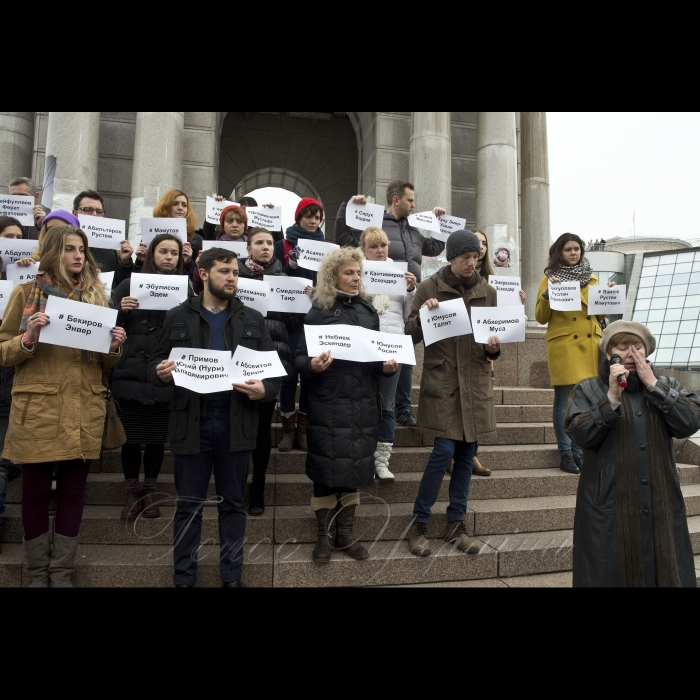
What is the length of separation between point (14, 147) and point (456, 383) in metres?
9.35

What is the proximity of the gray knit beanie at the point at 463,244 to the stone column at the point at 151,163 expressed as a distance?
603 cm

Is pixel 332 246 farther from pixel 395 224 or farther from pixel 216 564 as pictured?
pixel 216 564

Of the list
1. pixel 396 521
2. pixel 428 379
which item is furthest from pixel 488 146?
pixel 396 521

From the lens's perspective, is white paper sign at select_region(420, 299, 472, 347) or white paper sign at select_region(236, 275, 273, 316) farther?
white paper sign at select_region(236, 275, 273, 316)

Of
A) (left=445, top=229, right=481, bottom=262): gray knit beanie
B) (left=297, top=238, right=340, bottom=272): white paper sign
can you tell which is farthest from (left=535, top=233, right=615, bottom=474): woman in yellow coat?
(left=297, top=238, right=340, bottom=272): white paper sign

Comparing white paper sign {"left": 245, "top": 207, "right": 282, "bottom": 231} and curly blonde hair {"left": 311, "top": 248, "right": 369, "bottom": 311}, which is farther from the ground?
white paper sign {"left": 245, "top": 207, "right": 282, "bottom": 231}

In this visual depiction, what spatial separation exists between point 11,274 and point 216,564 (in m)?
2.90

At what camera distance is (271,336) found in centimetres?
455

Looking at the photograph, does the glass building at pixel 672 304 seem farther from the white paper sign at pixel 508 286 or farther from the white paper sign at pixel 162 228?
the white paper sign at pixel 162 228

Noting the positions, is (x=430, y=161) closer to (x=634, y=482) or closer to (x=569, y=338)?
(x=569, y=338)

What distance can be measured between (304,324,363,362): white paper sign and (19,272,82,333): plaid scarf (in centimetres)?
160

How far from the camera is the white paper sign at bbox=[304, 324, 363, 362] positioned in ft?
12.9

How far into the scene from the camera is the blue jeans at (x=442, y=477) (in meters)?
4.25

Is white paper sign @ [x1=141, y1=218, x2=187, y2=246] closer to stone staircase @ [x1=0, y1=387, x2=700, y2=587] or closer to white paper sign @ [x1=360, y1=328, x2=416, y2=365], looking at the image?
stone staircase @ [x1=0, y1=387, x2=700, y2=587]
